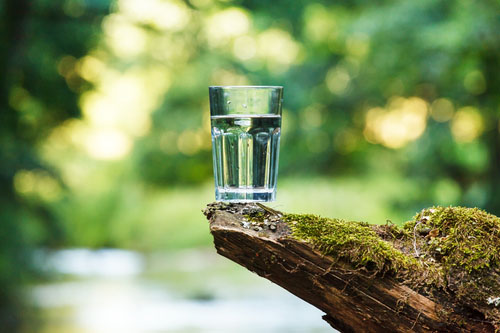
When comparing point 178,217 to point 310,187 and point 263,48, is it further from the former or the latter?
point 263,48

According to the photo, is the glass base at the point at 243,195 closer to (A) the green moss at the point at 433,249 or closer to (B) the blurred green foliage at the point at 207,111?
(A) the green moss at the point at 433,249

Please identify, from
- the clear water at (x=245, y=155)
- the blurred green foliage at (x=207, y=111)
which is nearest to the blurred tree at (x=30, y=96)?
the blurred green foliage at (x=207, y=111)

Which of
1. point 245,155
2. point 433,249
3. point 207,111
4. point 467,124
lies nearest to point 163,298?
point 207,111

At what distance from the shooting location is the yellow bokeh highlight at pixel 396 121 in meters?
9.93

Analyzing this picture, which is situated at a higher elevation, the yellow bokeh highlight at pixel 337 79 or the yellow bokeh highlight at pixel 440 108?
the yellow bokeh highlight at pixel 337 79

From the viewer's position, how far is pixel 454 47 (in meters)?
6.12

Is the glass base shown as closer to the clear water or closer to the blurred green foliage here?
the clear water

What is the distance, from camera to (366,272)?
1376 mm

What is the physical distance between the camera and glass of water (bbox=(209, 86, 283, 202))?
154 centimetres

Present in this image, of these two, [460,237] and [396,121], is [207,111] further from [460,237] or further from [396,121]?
[460,237]

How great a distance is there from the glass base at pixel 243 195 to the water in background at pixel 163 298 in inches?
208

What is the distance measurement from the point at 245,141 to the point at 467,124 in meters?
8.73

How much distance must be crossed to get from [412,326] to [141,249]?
32.6 feet

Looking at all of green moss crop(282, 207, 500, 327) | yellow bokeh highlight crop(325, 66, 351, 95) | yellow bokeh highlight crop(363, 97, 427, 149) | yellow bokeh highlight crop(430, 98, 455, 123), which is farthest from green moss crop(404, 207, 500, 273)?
yellow bokeh highlight crop(325, 66, 351, 95)
